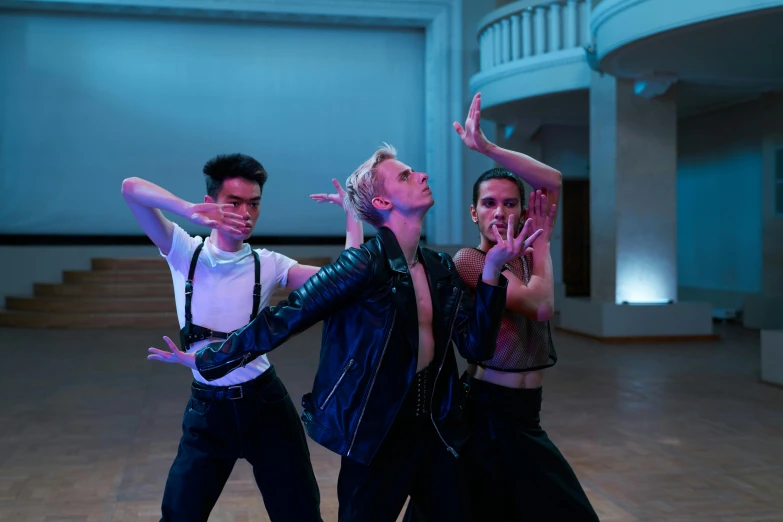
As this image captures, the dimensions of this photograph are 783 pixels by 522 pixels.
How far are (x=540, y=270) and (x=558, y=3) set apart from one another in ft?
30.3

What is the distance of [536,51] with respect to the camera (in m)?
11.2

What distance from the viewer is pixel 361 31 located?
15.9m

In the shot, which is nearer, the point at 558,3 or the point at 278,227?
the point at 558,3

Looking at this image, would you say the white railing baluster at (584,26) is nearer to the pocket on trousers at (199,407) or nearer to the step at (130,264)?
the step at (130,264)

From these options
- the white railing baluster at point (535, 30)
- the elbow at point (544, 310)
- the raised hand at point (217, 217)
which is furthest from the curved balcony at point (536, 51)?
the raised hand at point (217, 217)

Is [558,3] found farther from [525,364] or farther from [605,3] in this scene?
[525,364]

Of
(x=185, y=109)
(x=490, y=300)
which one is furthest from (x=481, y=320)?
(x=185, y=109)

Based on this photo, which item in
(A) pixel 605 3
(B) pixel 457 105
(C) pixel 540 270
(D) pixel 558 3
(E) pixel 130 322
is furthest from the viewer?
(B) pixel 457 105

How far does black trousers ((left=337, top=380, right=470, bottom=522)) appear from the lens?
2.24 metres

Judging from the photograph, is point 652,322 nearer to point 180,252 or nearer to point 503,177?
point 503,177

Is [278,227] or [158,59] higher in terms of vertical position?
[158,59]

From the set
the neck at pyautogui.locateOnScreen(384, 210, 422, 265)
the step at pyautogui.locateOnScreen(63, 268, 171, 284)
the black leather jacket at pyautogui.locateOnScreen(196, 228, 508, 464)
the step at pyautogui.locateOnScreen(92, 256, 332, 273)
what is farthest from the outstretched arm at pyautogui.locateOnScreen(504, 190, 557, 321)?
the step at pyautogui.locateOnScreen(63, 268, 171, 284)

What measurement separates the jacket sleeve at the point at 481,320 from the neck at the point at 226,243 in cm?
81

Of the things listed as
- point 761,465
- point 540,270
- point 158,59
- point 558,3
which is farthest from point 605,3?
point 158,59
